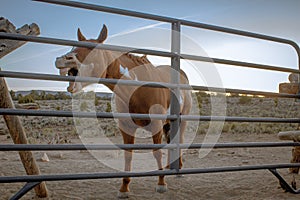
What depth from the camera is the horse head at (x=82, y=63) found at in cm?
272

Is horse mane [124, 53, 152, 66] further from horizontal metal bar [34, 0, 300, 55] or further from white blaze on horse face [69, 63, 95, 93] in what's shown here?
horizontal metal bar [34, 0, 300, 55]

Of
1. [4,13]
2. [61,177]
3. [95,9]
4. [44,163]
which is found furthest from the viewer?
[44,163]

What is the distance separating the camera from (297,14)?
25.0ft

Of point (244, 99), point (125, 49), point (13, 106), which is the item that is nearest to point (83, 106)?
point (244, 99)

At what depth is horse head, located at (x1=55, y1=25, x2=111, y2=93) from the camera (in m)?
2.72

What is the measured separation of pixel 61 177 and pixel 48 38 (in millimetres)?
1005

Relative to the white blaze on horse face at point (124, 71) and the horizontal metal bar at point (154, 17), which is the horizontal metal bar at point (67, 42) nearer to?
the horizontal metal bar at point (154, 17)

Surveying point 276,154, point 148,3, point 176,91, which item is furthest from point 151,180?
point 276,154

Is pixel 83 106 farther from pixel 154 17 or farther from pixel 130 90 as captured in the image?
pixel 154 17

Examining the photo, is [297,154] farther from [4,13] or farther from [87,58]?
[4,13]

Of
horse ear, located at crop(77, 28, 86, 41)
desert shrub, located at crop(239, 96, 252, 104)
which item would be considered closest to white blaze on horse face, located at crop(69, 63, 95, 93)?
horse ear, located at crop(77, 28, 86, 41)

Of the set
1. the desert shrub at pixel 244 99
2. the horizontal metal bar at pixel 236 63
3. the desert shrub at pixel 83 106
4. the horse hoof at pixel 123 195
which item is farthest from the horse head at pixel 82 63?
the desert shrub at pixel 244 99

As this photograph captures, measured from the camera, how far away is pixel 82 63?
2.97 meters

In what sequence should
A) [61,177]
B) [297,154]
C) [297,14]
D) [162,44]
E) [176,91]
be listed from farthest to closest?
[297,14], [297,154], [162,44], [176,91], [61,177]
